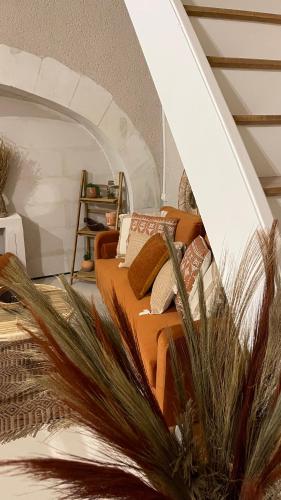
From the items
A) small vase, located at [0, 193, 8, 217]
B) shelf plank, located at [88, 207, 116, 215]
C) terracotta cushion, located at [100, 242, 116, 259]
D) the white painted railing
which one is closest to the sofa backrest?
terracotta cushion, located at [100, 242, 116, 259]

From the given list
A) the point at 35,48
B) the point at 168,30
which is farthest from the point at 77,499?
the point at 35,48

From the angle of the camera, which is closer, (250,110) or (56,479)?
(56,479)

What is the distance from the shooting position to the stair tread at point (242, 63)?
158 centimetres

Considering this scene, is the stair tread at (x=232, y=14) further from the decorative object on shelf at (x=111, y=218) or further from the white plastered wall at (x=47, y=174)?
the white plastered wall at (x=47, y=174)

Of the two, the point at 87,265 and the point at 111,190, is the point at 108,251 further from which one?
the point at 111,190

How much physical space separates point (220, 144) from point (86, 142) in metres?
3.80

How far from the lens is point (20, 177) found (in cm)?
457

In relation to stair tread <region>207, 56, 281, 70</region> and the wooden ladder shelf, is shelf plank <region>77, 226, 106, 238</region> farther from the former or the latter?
stair tread <region>207, 56, 281, 70</region>

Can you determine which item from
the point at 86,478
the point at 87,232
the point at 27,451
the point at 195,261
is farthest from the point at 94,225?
the point at 86,478

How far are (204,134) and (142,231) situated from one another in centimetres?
234

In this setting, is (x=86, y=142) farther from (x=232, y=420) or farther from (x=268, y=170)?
(x=232, y=420)

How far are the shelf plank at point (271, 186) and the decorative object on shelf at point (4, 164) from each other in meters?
3.38

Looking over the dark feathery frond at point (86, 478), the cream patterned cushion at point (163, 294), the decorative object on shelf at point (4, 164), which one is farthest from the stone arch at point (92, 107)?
the dark feathery frond at point (86, 478)

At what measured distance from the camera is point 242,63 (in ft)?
5.33
